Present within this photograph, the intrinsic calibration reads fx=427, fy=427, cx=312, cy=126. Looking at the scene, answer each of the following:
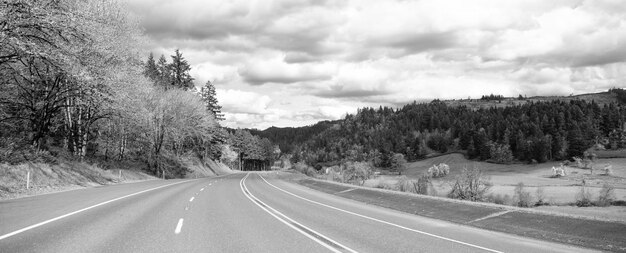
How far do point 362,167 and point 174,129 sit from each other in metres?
24.3

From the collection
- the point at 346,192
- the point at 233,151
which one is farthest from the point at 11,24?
the point at 233,151

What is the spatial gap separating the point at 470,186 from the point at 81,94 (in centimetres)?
2365

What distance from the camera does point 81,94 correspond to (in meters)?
26.5

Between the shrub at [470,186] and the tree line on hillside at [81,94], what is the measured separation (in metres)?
19.7

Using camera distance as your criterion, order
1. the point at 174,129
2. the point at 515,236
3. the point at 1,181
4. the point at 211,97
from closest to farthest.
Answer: the point at 515,236 < the point at 1,181 < the point at 174,129 < the point at 211,97

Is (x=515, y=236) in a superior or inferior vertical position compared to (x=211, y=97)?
inferior

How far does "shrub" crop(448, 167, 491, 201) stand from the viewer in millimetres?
22719

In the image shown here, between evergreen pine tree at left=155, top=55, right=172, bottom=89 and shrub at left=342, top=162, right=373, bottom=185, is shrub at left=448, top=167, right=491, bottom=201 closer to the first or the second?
shrub at left=342, top=162, right=373, bottom=185

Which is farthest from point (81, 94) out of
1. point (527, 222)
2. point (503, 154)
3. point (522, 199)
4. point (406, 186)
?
point (503, 154)

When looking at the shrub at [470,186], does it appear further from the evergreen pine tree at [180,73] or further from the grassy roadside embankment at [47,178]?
the evergreen pine tree at [180,73]

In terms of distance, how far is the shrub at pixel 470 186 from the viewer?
22719 mm

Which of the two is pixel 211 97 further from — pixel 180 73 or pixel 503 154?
pixel 503 154

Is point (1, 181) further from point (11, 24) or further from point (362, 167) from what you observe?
point (362, 167)

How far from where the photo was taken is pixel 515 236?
1200 cm
